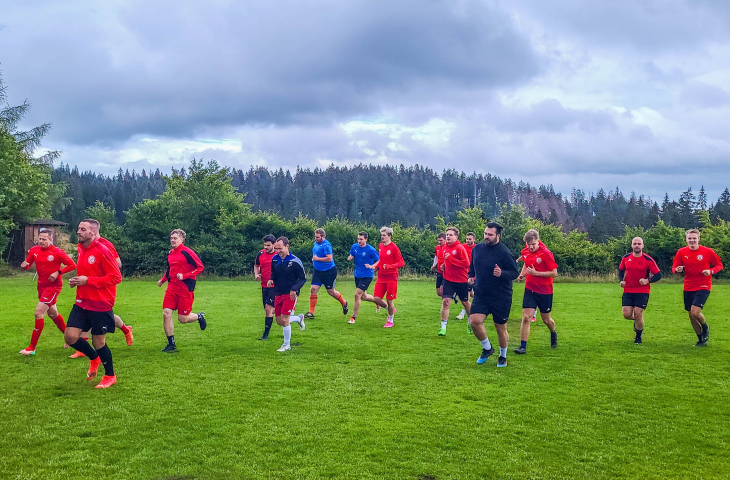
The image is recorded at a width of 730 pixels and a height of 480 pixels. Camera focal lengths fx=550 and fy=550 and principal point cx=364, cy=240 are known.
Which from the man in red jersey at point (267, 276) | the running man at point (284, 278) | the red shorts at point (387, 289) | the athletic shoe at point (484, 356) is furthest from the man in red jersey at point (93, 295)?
the red shorts at point (387, 289)

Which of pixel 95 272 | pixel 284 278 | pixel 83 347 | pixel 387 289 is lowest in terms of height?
pixel 83 347

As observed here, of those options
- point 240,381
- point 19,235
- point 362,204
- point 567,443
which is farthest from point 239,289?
point 362,204

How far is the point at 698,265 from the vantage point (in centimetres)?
1036

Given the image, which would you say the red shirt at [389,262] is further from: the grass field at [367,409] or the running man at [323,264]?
the grass field at [367,409]

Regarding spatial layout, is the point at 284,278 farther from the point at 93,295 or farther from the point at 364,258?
the point at 364,258

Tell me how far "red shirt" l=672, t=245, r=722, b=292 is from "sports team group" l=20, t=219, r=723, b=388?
0.02 meters

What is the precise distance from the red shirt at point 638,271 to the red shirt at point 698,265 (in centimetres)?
42

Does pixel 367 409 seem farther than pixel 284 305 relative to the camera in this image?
No

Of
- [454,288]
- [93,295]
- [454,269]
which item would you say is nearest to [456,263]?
[454,269]

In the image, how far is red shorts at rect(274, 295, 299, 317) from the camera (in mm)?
9633

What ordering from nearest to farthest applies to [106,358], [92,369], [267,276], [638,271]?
[106,358] → [92,369] → [638,271] → [267,276]

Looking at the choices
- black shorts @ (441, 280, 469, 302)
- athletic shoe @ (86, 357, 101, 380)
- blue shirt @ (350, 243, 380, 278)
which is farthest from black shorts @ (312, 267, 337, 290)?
athletic shoe @ (86, 357, 101, 380)

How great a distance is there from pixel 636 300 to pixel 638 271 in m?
0.57

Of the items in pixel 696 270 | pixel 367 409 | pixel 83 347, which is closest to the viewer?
pixel 367 409
